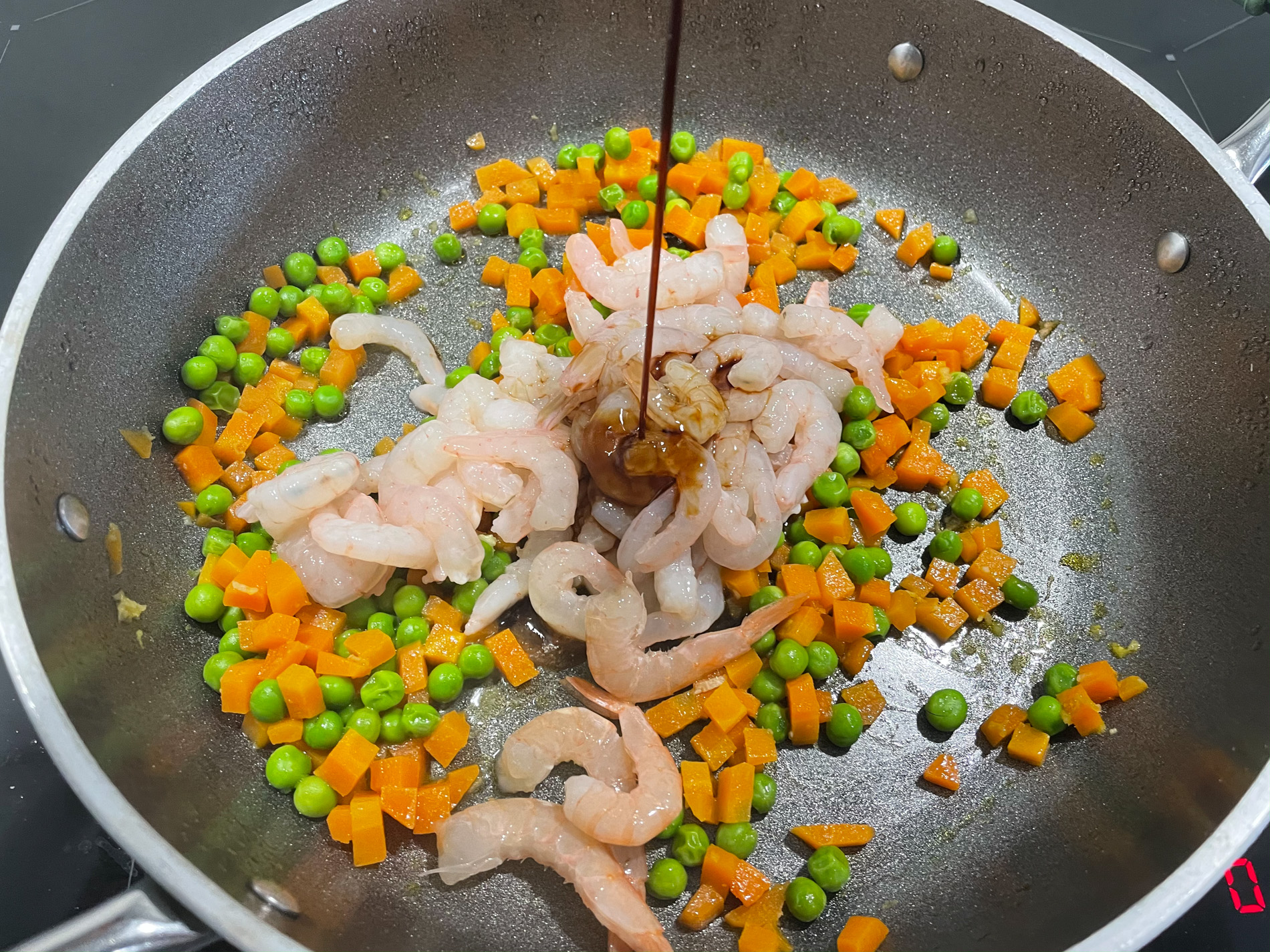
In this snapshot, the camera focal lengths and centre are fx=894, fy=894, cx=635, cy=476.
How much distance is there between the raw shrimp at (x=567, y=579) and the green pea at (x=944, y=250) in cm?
203

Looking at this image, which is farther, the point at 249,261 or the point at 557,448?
the point at 249,261

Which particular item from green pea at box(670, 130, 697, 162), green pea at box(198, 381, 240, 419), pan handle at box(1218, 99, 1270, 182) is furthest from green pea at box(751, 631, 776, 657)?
pan handle at box(1218, 99, 1270, 182)

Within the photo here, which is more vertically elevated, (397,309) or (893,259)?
(397,309)

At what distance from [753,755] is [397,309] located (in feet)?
7.10

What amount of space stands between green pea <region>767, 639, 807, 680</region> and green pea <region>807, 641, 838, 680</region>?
0.03 metres

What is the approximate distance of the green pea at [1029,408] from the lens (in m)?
3.28

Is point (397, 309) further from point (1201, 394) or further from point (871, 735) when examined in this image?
point (1201, 394)

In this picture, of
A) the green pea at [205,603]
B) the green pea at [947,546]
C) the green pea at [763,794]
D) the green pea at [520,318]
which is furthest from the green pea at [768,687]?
the green pea at [205,603]

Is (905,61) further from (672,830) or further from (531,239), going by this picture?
(672,830)

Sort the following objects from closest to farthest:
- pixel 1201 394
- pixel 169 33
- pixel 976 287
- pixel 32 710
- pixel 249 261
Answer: pixel 32 710 < pixel 1201 394 < pixel 249 261 < pixel 976 287 < pixel 169 33

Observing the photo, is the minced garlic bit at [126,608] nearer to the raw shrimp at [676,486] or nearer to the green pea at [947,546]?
the raw shrimp at [676,486]

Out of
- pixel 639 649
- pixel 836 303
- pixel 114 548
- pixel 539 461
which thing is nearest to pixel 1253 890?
pixel 639 649

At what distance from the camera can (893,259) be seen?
3719 mm

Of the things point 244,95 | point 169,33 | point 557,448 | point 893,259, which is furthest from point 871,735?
Answer: point 169,33
